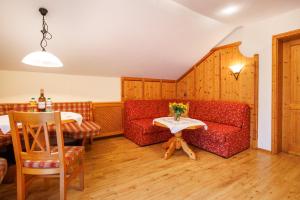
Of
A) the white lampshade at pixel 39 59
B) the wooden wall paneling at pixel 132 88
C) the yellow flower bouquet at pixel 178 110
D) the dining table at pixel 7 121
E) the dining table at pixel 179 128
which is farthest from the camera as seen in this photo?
the wooden wall paneling at pixel 132 88

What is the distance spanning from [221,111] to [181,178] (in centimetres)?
189

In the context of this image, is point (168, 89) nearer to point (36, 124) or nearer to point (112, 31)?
point (112, 31)

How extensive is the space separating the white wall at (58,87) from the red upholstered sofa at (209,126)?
1.95 feet

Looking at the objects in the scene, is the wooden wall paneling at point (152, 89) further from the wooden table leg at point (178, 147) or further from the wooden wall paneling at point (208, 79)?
the wooden table leg at point (178, 147)

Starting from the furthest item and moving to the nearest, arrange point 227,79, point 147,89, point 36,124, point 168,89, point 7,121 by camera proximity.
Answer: point 168,89 < point 147,89 < point 227,79 < point 7,121 < point 36,124

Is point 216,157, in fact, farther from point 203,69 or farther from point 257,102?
point 203,69

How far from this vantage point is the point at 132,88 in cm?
427

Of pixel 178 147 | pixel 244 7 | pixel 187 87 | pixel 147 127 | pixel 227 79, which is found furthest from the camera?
pixel 187 87

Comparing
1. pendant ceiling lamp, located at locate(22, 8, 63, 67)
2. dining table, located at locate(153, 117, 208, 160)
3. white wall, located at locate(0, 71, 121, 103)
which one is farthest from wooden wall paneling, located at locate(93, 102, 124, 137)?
pendant ceiling lamp, located at locate(22, 8, 63, 67)

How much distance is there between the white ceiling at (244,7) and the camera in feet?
7.91

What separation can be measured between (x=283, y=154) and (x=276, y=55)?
68.6 inches

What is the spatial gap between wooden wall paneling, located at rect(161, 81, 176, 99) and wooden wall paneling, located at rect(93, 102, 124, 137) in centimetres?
135

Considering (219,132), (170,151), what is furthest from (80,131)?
(219,132)

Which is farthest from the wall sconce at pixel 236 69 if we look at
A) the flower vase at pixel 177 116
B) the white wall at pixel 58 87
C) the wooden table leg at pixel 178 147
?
the white wall at pixel 58 87
